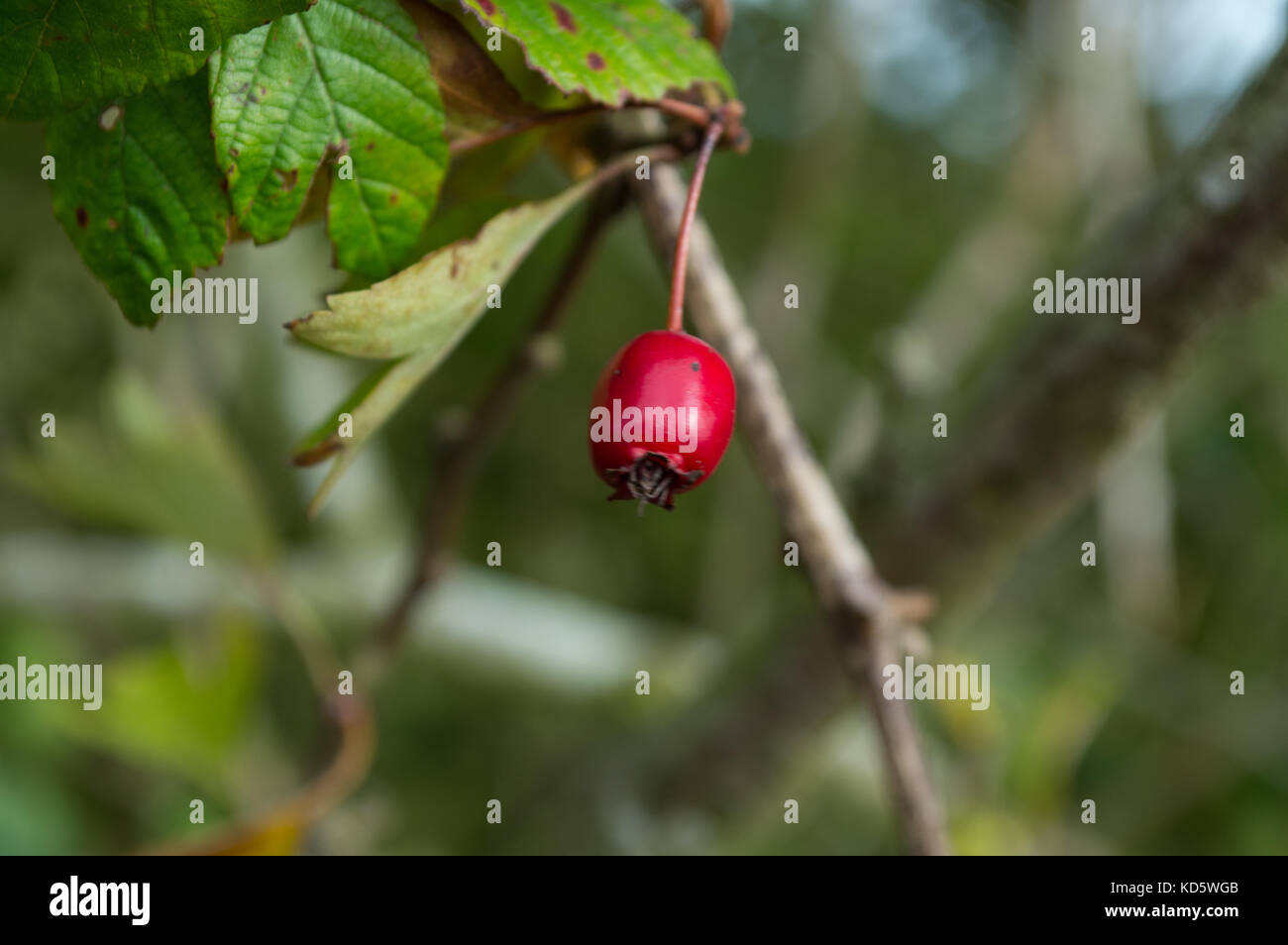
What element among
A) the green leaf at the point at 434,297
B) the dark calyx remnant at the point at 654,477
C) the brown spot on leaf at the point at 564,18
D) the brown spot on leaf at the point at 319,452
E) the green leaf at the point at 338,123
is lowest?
the dark calyx remnant at the point at 654,477

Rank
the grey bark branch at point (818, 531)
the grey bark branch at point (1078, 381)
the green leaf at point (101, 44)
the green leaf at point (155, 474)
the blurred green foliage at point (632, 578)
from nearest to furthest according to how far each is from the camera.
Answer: the green leaf at point (101, 44), the grey bark branch at point (818, 531), the grey bark branch at point (1078, 381), the green leaf at point (155, 474), the blurred green foliage at point (632, 578)

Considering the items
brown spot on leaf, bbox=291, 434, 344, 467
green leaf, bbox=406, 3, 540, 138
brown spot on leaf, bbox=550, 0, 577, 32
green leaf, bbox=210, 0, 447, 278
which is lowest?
brown spot on leaf, bbox=291, 434, 344, 467

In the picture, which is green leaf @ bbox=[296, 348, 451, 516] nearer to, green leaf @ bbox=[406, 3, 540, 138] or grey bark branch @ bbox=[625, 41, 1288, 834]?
green leaf @ bbox=[406, 3, 540, 138]

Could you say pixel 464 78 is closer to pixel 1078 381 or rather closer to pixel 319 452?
pixel 319 452

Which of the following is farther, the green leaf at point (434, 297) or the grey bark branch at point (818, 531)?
the grey bark branch at point (818, 531)

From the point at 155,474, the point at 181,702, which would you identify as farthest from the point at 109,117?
the point at 181,702

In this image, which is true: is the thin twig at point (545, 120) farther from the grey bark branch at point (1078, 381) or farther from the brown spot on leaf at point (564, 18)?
the grey bark branch at point (1078, 381)

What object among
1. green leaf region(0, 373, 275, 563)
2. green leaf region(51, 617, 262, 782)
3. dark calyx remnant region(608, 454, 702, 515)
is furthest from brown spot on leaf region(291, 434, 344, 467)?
green leaf region(51, 617, 262, 782)

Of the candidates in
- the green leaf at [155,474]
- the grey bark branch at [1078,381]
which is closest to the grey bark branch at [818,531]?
the grey bark branch at [1078,381]
